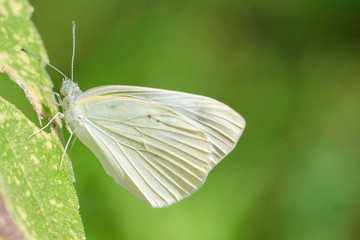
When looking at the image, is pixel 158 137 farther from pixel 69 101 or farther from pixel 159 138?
pixel 69 101

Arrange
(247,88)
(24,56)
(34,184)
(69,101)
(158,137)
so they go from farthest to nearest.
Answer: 1. (247,88)
2. (158,137)
3. (69,101)
4. (24,56)
5. (34,184)

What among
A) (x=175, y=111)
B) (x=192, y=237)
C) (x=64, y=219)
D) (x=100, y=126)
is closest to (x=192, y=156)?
(x=175, y=111)

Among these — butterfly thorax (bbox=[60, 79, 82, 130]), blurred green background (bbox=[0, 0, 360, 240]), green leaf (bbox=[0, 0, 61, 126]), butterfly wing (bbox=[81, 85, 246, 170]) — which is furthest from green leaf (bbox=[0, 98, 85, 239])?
blurred green background (bbox=[0, 0, 360, 240])

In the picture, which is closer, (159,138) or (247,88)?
(159,138)

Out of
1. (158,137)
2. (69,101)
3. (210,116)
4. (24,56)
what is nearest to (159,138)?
(158,137)

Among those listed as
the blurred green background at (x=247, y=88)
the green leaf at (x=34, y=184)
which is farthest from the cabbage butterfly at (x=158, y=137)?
the green leaf at (x=34, y=184)

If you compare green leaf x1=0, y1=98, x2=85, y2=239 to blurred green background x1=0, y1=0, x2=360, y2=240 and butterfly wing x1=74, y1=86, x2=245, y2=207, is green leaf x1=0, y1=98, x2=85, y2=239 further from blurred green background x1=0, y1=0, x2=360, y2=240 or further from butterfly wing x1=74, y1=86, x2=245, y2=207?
blurred green background x1=0, y1=0, x2=360, y2=240
